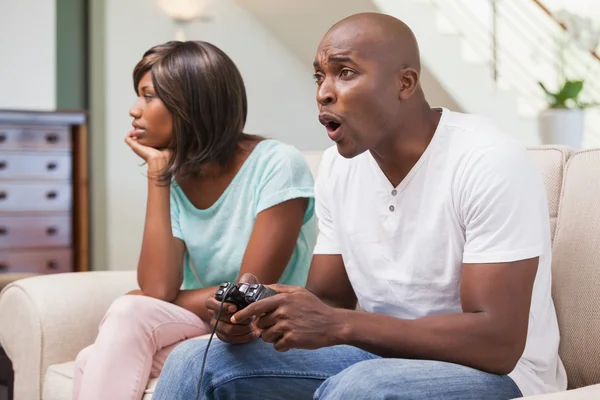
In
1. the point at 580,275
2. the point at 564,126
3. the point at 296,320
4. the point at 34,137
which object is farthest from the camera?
the point at 34,137

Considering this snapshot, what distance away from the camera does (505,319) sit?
4.56 ft

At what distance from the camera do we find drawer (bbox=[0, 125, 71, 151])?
4070 millimetres

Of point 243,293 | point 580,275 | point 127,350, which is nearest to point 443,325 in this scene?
point 243,293

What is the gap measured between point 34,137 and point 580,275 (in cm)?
300

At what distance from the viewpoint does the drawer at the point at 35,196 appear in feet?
13.6

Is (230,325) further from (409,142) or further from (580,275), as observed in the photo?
(580,275)

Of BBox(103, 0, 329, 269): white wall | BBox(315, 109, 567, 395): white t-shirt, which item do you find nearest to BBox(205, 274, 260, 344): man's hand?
BBox(315, 109, 567, 395): white t-shirt

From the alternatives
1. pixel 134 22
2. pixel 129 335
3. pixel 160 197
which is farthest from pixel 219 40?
pixel 129 335

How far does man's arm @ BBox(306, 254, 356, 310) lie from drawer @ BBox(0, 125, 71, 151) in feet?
8.79

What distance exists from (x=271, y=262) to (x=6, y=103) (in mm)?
2945

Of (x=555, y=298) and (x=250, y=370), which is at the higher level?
(x=555, y=298)

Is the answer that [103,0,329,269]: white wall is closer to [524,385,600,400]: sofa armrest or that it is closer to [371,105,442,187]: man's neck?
[371,105,442,187]: man's neck

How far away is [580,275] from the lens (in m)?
1.70

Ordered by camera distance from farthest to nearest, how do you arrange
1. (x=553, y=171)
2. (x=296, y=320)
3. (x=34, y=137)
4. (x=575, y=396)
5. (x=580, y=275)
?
1. (x=34, y=137)
2. (x=553, y=171)
3. (x=580, y=275)
4. (x=296, y=320)
5. (x=575, y=396)
